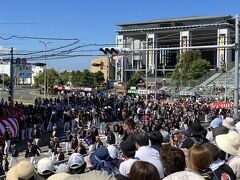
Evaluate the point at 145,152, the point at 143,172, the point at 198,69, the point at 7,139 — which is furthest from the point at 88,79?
the point at 143,172

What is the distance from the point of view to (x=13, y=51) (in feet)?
117

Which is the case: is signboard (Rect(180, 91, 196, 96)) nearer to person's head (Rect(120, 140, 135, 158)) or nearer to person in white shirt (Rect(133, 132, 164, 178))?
person in white shirt (Rect(133, 132, 164, 178))

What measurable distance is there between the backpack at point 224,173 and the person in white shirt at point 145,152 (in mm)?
1130

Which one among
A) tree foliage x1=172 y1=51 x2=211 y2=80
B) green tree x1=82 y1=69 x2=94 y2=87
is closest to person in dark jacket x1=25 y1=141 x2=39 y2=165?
tree foliage x1=172 y1=51 x2=211 y2=80

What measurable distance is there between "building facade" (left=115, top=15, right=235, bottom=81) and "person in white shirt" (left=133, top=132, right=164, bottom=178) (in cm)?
8973

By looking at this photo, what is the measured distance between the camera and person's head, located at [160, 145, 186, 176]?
15.0 feet

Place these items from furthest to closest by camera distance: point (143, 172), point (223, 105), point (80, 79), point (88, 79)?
point (80, 79), point (88, 79), point (223, 105), point (143, 172)

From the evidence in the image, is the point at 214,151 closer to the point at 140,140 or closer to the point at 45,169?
the point at 140,140

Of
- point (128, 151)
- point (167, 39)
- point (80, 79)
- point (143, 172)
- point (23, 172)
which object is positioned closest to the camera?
point (143, 172)

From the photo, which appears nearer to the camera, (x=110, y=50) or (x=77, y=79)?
(x=110, y=50)

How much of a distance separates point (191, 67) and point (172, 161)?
7659 centimetres

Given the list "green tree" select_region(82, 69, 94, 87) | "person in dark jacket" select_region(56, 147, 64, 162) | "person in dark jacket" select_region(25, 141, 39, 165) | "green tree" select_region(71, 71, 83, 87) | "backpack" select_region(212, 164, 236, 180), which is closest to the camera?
"backpack" select_region(212, 164, 236, 180)

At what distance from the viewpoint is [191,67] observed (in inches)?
3150

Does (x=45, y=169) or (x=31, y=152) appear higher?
(x=45, y=169)
